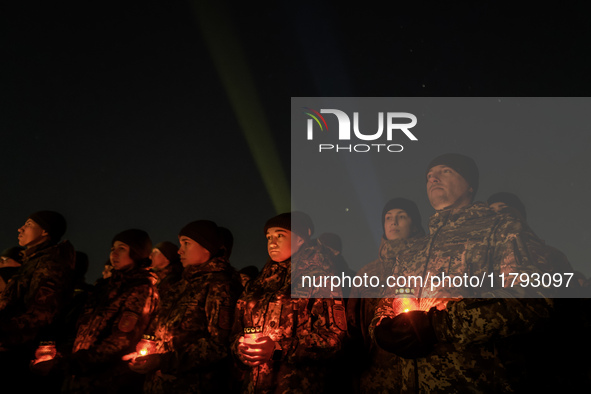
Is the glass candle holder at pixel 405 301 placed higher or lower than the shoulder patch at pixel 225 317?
higher

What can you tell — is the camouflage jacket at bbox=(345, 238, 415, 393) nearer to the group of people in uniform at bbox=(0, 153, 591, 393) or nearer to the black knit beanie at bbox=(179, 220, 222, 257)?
the group of people in uniform at bbox=(0, 153, 591, 393)

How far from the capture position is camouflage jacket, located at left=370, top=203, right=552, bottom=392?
2392 millimetres

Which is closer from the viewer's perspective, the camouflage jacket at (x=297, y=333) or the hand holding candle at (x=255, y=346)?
the hand holding candle at (x=255, y=346)

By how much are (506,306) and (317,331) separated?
6.58 ft

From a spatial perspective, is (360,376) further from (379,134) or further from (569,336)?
(379,134)

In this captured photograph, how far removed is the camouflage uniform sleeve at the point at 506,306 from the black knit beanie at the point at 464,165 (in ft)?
2.03

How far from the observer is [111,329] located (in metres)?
5.33

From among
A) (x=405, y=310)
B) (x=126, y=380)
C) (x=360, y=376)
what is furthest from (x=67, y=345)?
(x=405, y=310)

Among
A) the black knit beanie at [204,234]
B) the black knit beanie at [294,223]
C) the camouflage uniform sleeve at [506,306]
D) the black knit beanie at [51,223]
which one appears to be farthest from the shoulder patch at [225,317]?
the black knit beanie at [51,223]

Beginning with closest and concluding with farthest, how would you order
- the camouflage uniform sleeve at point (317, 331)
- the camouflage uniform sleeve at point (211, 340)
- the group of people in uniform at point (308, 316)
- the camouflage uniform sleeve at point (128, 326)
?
the group of people in uniform at point (308, 316), the camouflage uniform sleeve at point (317, 331), the camouflage uniform sleeve at point (211, 340), the camouflage uniform sleeve at point (128, 326)

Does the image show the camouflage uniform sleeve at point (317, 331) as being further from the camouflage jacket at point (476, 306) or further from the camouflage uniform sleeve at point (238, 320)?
the camouflage jacket at point (476, 306)

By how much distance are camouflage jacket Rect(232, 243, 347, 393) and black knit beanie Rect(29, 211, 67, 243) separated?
3671 mm

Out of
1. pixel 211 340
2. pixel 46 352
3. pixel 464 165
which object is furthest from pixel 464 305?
pixel 46 352

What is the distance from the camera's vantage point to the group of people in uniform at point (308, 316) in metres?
2.62
